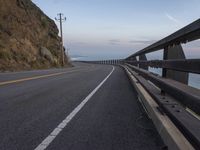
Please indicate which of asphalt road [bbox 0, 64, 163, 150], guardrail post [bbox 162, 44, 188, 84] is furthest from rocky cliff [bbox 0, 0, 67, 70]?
guardrail post [bbox 162, 44, 188, 84]

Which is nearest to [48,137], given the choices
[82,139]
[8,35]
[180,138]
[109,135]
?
[82,139]

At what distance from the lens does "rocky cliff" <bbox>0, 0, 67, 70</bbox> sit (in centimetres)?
3694

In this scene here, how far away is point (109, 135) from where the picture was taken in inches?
206

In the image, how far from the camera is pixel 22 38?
42.3 m

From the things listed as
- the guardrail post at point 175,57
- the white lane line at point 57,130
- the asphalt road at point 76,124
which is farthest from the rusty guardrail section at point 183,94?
the white lane line at point 57,130

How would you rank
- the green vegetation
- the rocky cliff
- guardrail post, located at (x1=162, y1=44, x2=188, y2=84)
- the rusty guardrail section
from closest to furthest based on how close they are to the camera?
the rusty guardrail section
guardrail post, located at (x1=162, y1=44, x2=188, y2=84)
the green vegetation
the rocky cliff

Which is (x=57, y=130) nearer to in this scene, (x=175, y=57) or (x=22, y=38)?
(x=175, y=57)

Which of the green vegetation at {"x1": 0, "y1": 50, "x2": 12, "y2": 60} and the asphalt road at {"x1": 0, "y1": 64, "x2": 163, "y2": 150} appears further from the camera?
the green vegetation at {"x1": 0, "y1": 50, "x2": 12, "y2": 60}

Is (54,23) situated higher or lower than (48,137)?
higher

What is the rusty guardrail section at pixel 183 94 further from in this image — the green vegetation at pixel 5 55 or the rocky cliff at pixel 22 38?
the green vegetation at pixel 5 55

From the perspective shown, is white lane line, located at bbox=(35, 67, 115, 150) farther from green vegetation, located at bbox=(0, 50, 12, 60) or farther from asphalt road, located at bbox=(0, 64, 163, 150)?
green vegetation, located at bbox=(0, 50, 12, 60)

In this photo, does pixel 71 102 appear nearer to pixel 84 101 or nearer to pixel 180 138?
pixel 84 101

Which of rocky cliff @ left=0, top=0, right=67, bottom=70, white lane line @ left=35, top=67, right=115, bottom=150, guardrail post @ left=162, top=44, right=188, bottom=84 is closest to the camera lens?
white lane line @ left=35, top=67, right=115, bottom=150

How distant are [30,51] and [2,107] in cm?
3583
